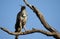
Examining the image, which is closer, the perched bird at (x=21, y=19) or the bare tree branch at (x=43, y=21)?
the bare tree branch at (x=43, y=21)

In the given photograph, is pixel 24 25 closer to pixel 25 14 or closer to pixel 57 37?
pixel 25 14

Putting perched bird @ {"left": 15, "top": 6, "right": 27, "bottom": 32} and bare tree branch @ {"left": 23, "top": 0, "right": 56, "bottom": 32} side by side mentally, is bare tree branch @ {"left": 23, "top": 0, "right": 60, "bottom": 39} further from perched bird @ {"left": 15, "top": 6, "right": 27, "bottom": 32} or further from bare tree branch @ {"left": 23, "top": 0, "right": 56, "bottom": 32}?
perched bird @ {"left": 15, "top": 6, "right": 27, "bottom": 32}

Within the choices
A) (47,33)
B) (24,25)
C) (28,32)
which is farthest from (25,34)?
(24,25)

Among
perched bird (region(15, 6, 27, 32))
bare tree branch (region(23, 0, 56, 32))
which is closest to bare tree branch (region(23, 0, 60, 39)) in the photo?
bare tree branch (region(23, 0, 56, 32))

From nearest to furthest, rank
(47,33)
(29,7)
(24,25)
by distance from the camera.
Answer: (47,33) < (29,7) < (24,25)

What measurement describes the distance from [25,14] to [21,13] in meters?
0.22

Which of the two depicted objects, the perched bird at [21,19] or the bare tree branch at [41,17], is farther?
the perched bird at [21,19]

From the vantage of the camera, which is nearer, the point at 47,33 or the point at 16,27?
the point at 47,33

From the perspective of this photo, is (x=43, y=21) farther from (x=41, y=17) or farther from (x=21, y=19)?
(x=21, y=19)

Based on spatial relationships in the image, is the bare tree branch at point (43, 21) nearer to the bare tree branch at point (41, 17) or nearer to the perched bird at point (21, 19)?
the bare tree branch at point (41, 17)

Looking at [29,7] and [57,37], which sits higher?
[29,7]

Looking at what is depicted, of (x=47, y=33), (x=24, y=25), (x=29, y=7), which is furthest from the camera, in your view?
(x=24, y=25)

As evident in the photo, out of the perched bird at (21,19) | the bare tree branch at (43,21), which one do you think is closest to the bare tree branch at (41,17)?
the bare tree branch at (43,21)

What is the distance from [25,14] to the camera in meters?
12.4
